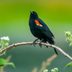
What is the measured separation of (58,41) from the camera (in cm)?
991

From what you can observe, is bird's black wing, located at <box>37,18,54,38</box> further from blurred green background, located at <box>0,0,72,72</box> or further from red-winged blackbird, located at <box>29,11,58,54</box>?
blurred green background, located at <box>0,0,72,72</box>

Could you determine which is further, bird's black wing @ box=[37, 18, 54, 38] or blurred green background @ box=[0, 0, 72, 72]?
blurred green background @ box=[0, 0, 72, 72]

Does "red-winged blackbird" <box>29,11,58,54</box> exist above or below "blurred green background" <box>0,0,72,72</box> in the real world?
above

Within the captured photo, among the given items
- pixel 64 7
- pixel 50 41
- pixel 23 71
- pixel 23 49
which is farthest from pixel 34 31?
pixel 64 7

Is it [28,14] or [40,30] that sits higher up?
[40,30]

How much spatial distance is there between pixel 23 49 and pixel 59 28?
96.6 inches

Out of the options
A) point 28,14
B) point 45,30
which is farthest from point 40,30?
point 28,14

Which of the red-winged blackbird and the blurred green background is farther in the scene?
the blurred green background

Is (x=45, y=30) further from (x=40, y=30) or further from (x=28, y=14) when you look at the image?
(x=28, y=14)

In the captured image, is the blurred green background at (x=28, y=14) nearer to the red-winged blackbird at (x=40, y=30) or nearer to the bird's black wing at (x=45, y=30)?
the red-winged blackbird at (x=40, y=30)

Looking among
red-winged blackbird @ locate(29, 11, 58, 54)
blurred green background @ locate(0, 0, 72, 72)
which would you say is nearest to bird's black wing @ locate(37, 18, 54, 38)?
red-winged blackbird @ locate(29, 11, 58, 54)

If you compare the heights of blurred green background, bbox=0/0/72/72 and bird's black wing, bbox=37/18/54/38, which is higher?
bird's black wing, bbox=37/18/54/38

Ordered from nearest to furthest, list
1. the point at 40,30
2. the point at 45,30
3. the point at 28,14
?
the point at 45,30
the point at 40,30
the point at 28,14

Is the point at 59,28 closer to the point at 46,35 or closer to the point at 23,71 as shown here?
the point at 23,71
